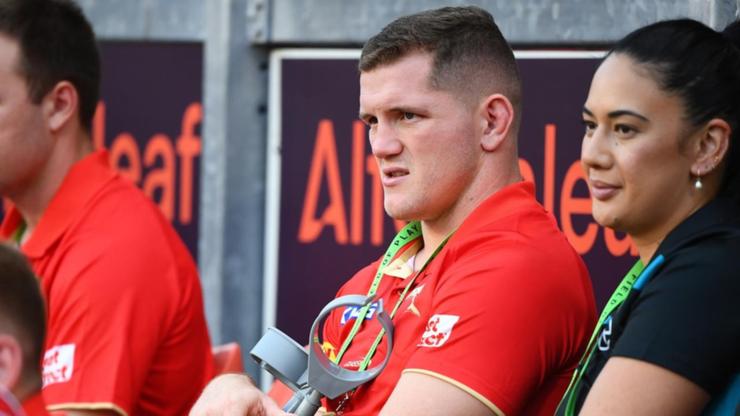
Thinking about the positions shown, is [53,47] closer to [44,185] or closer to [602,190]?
[44,185]

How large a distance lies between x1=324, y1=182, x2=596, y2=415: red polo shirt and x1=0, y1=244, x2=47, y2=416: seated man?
72 cm

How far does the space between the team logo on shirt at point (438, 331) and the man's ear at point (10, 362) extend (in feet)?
2.64

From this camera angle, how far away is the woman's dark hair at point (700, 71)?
9.11 feet

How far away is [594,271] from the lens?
4.23 metres

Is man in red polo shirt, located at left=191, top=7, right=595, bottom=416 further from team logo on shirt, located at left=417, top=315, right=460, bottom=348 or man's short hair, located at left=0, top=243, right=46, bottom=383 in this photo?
man's short hair, located at left=0, top=243, right=46, bottom=383

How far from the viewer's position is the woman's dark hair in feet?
9.11

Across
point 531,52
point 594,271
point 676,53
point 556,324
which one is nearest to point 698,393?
point 556,324

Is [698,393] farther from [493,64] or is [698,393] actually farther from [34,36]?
[34,36]

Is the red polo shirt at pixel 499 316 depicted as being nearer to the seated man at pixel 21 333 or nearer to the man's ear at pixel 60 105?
the seated man at pixel 21 333

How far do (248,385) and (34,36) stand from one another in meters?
1.31

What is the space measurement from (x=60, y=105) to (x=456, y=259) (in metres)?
1.42

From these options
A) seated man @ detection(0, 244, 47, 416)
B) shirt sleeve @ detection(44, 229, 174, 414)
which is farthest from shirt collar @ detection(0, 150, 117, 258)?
seated man @ detection(0, 244, 47, 416)

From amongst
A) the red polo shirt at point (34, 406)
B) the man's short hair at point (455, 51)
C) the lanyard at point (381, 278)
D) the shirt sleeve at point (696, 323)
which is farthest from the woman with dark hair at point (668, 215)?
the red polo shirt at point (34, 406)

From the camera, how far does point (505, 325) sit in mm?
2928
